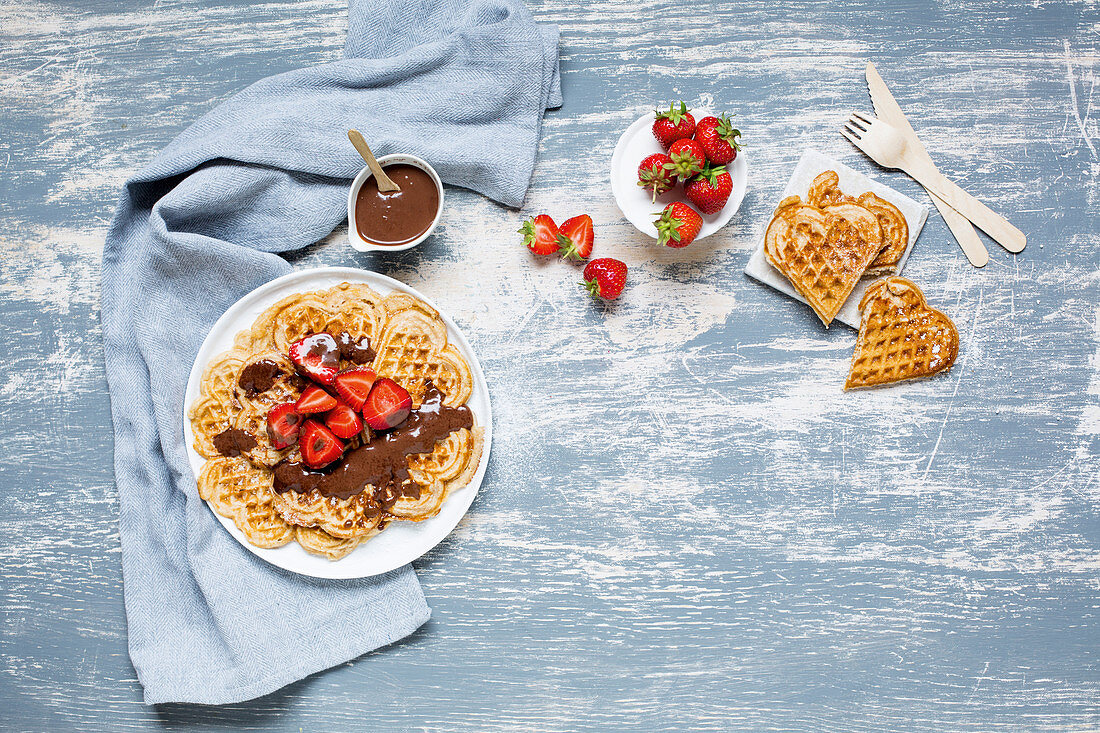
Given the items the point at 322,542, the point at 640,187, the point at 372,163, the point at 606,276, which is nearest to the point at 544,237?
the point at 606,276

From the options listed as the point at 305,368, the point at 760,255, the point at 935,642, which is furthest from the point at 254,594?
the point at 935,642

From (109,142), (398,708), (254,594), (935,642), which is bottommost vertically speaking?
(398,708)

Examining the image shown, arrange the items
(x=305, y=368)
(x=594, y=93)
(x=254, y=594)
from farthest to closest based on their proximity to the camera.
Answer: (x=594, y=93)
(x=254, y=594)
(x=305, y=368)

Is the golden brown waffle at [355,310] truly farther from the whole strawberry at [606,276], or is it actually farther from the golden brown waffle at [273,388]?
the whole strawberry at [606,276]

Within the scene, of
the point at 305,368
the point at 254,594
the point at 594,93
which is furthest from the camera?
the point at 594,93

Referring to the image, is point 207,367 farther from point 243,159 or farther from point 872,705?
point 872,705

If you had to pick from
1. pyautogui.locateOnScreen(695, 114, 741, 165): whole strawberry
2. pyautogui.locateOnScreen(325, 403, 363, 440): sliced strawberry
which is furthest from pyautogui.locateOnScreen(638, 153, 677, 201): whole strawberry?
pyautogui.locateOnScreen(325, 403, 363, 440): sliced strawberry
